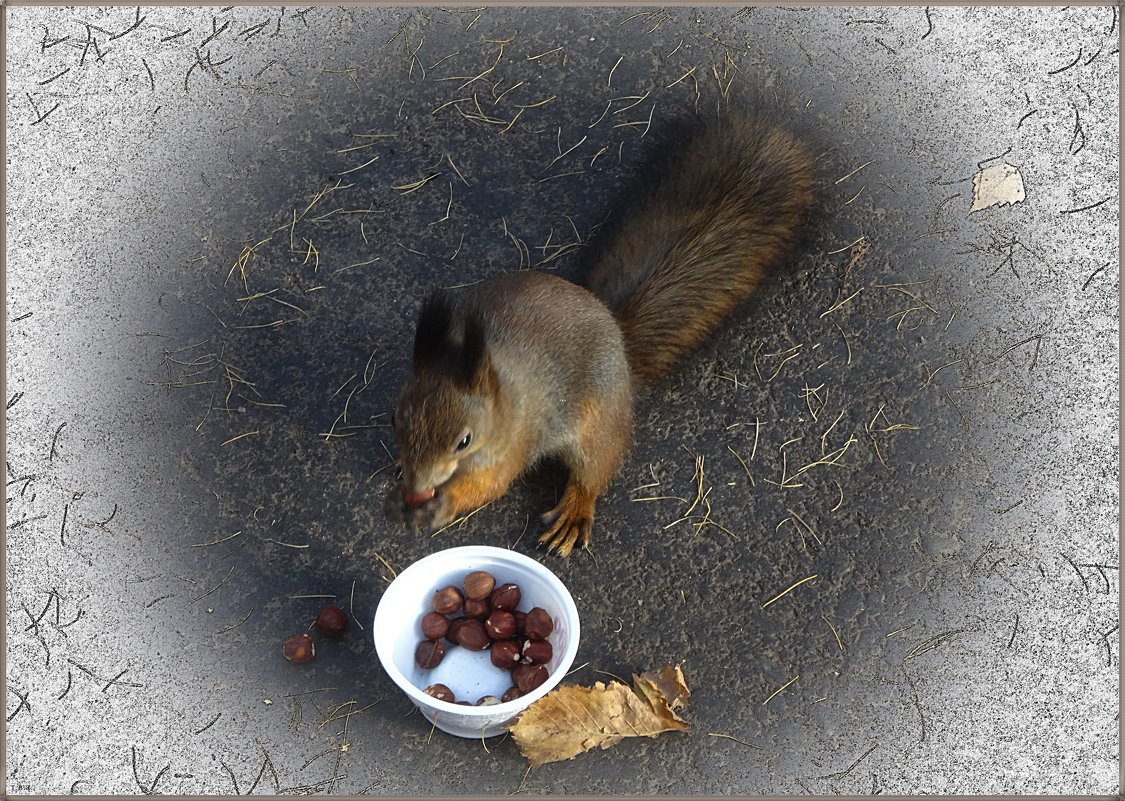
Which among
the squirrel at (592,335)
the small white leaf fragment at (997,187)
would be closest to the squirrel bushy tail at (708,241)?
the squirrel at (592,335)

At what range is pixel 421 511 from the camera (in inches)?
78.7

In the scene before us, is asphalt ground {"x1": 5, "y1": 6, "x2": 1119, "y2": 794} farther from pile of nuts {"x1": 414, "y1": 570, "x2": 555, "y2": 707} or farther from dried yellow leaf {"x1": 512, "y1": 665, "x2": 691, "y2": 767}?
pile of nuts {"x1": 414, "y1": 570, "x2": 555, "y2": 707}

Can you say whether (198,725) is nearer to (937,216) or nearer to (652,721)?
(652,721)

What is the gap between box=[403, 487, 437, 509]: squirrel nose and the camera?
1.95m

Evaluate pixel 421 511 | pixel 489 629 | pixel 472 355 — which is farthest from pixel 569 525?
pixel 472 355

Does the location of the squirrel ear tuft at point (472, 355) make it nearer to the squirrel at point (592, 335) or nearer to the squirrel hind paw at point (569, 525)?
the squirrel at point (592, 335)

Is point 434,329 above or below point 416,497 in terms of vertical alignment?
above

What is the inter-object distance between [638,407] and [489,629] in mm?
719

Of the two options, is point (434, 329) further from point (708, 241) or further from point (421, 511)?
point (708, 241)

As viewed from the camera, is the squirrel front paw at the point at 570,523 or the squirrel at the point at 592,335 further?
the squirrel front paw at the point at 570,523

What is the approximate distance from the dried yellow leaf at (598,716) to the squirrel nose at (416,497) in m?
0.53

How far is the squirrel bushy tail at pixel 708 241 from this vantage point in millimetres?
2305

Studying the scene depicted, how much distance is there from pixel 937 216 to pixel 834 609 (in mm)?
1164

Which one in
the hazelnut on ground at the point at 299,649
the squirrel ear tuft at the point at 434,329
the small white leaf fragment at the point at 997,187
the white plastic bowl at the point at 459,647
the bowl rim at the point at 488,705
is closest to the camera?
the squirrel ear tuft at the point at 434,329
